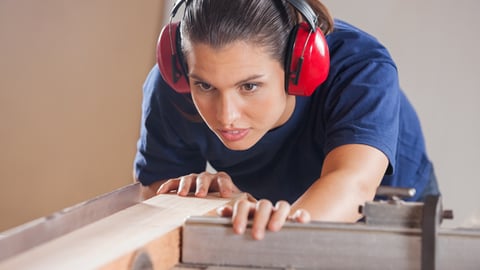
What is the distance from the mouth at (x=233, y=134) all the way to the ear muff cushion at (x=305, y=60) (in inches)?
5.6

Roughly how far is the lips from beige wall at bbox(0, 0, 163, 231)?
2.31 meters

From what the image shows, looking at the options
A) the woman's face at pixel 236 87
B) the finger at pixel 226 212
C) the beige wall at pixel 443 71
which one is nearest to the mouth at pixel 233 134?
the woman's face at pixel 236 87

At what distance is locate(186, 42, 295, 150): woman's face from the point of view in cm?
150

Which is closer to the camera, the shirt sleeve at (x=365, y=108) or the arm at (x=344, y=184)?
the arm at (x=344, y=184)

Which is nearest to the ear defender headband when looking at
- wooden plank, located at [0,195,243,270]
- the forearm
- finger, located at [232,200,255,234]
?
the forearm

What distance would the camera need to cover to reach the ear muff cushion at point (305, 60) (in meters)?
1.54

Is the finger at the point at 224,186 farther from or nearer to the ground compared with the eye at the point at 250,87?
nearer to the ground

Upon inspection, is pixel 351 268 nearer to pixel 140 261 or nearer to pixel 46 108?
pixel 140 261

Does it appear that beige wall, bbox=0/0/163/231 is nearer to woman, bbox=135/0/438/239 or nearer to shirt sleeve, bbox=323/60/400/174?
woman, bbox=135/0/438/239

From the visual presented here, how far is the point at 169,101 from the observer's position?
190cm

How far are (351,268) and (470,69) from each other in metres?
2.34

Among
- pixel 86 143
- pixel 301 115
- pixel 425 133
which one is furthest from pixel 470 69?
pixel 86 143

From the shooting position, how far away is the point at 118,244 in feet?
→ 3.28

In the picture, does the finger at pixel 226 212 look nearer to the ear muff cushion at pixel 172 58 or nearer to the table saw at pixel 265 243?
Result: the table saw at pixel 265 243
